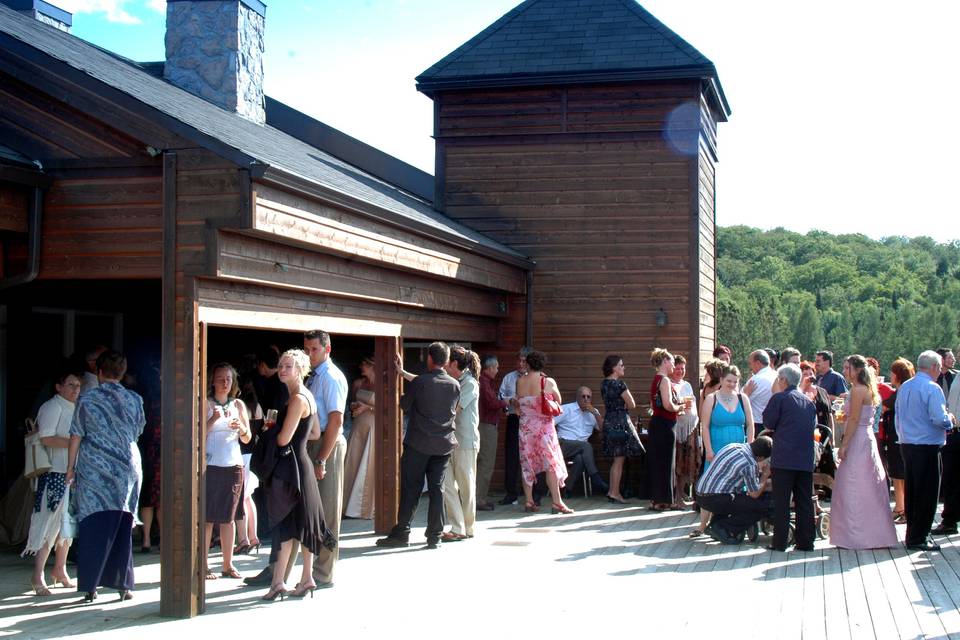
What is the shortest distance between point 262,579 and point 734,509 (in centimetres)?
416

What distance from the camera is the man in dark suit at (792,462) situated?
9.33m

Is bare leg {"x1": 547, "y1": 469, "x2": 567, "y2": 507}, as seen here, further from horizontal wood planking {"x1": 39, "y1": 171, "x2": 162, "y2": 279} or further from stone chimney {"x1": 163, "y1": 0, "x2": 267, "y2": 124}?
stone chimney {"x1": 163, "y1": 0, "x2": 267, "y2": 124}

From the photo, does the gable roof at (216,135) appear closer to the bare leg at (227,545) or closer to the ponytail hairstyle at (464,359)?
the ponytail hairstyle at (464,359)

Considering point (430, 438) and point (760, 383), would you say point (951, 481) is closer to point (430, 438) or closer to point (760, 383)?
point (760, 383)

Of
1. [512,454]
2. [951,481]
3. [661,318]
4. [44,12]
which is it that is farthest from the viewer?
[44,12]

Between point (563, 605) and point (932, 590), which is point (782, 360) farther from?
point (563, 605)

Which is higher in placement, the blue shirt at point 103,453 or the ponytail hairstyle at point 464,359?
the ponytail hairstyle at point 464,359

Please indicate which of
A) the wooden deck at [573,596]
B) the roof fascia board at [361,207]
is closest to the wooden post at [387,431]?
the wooden deck at [573,596]

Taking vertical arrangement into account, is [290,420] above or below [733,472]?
above

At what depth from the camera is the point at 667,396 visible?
11.9 m

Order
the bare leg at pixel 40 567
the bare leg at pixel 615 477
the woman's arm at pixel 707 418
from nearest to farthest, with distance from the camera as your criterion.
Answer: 1. the bare leg at pixel 40 567
2. the woman's arm at pixel 707 418
3. the bare leg at pixel 615 477

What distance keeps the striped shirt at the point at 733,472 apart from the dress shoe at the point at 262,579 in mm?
3944

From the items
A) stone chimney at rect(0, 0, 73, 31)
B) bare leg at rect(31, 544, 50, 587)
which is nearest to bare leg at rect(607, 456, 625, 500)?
bare leg at rect(31, 544, 50, 587)

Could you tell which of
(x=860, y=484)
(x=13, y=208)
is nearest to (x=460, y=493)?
(x=860, y=484)
